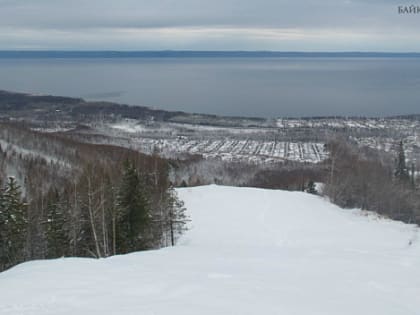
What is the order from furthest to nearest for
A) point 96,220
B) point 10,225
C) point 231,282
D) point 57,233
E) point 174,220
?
point 174,220, point 57,233, point 96,220, point 10,225, point 231,282

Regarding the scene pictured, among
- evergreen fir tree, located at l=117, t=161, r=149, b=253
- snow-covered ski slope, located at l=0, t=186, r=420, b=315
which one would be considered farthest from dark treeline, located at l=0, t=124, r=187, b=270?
snow-covered ski slope, located at l=0, t=186, r=420, b=315

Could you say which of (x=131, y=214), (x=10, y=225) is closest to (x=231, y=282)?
(x=131, y=214)

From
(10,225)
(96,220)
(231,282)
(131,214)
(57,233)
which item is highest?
(231,282)

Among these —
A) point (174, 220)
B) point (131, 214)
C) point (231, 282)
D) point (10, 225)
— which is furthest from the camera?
point (174, 220)

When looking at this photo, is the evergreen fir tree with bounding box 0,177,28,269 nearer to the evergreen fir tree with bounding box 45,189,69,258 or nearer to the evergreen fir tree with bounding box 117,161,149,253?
the evergreen fir tree with bounding box 45,189,69,258

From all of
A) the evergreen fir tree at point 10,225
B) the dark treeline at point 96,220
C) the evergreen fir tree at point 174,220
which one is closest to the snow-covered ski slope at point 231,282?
the evergreen fir tree at point 174,220

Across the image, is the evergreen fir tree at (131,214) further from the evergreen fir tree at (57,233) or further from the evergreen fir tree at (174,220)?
the evergreen fir tree at (57,233)

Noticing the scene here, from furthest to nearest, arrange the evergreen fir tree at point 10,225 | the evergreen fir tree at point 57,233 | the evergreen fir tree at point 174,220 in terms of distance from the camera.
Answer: the evergreen fir tree at point 174,220, the evergreen fir tree at point 57,233, the evergreen fir tree at point 10,225

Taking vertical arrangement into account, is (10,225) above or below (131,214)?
below

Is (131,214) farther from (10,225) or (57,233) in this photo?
(10,225)
